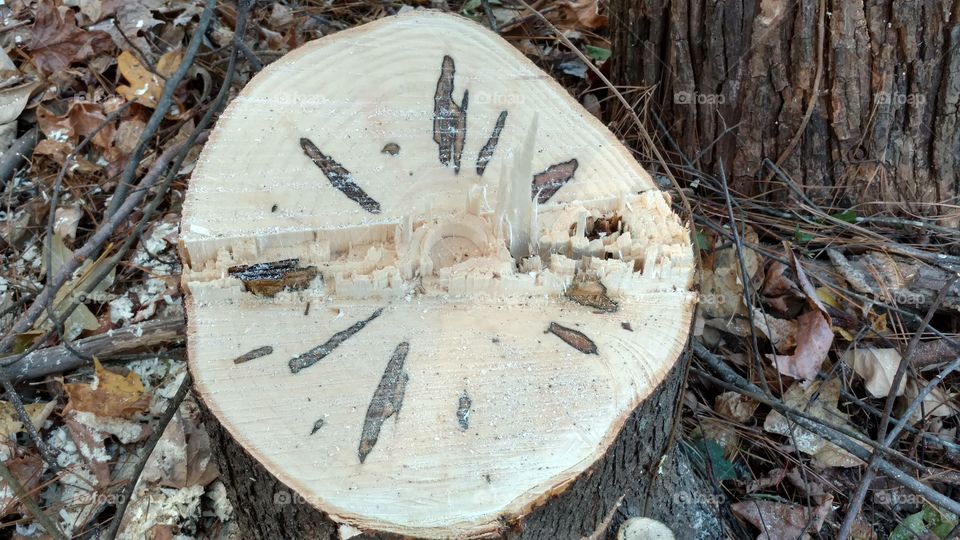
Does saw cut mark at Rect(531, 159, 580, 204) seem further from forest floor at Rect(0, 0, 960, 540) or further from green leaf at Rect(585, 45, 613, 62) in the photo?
green leaf at Rect(585, 45, 613, 62)

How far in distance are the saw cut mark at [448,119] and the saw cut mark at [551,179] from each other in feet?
0.65

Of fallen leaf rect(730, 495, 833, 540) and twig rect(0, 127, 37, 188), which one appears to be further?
twig rect(0, 127, 37, 188)

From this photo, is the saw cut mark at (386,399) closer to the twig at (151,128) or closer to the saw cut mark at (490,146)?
the saw cut mark at (490,146)

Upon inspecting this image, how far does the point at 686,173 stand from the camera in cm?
243

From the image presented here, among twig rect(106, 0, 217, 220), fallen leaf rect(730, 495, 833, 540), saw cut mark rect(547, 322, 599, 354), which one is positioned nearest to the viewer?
saw cut mark rect(547, 322, 599, 354)

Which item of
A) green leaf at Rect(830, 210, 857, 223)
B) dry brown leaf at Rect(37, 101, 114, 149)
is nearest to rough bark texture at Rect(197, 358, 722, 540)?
green leaf at Rect(830, 210, 857, 223)

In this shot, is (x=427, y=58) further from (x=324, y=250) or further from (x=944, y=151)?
(x=944, y=151)

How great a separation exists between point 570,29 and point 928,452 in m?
2.01

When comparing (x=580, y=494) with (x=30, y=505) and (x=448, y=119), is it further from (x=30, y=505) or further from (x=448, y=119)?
(x=30, y=505)

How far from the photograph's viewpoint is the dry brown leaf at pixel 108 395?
2.09m

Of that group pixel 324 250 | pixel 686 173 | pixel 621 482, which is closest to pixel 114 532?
pixel 324 250

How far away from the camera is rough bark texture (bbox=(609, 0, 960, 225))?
2.06m

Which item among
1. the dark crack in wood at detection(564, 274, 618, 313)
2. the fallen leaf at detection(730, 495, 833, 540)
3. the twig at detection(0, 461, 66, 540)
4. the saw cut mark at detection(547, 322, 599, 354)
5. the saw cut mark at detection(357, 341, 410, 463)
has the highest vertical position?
the dark crack in wood at detection(564, 274, 618, 313)

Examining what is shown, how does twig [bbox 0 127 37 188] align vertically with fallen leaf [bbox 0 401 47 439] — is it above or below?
above
